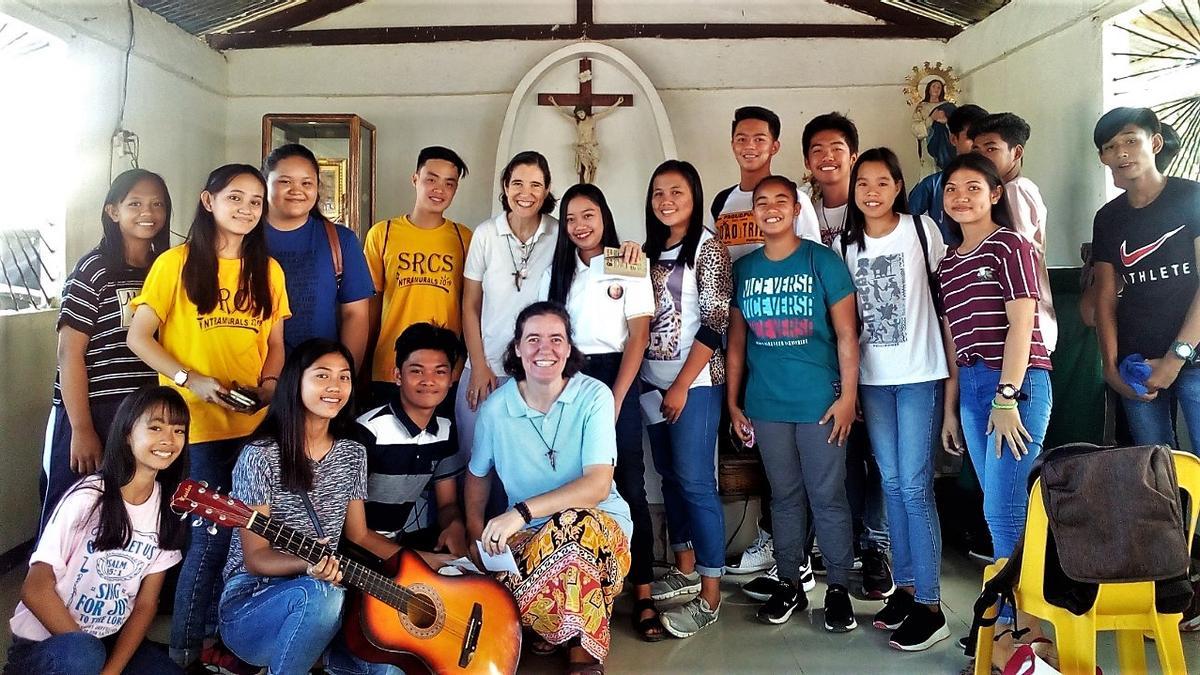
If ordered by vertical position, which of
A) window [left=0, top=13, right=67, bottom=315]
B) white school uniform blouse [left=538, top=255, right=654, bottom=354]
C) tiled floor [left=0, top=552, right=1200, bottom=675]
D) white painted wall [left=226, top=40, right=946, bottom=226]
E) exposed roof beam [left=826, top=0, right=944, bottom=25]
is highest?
exposed roof beam [left=826, top=0, right=944, bottom=25]

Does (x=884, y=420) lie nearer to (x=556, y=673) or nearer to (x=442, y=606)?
(x=556, y=673)

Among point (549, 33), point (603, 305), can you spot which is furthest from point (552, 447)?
point (549, 33)

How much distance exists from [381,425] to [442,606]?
0.55 metres

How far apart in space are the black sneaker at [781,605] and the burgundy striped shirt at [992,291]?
34.2 inches

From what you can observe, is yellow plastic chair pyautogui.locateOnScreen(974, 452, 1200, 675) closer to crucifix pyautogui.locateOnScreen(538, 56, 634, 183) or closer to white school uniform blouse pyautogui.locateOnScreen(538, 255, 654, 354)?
Answer: white school uniform blouse pyautogui.locateOnScreen(538, 255, 654, 354)

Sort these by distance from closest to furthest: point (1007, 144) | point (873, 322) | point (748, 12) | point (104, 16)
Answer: point (873, 322) → point (1007, 144) → point (104, 16) → point (748, 12)

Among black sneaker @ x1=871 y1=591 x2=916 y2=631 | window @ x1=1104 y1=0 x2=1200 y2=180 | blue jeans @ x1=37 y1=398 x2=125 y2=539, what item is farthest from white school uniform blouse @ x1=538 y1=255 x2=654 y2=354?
window @ x1=1104 y1=0 x2=1200 y2=180

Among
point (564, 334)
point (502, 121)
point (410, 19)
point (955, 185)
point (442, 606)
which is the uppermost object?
point (410, 19)

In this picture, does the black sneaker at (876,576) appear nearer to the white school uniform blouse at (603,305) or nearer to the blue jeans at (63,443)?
the white school uniform blouse at (603,305)

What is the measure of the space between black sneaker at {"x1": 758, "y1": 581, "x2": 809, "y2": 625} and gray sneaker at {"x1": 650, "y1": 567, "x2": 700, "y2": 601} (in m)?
0.26

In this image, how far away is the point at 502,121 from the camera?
15.6 ft

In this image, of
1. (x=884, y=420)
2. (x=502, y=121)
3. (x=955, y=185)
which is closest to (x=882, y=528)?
(x=884, y=420)

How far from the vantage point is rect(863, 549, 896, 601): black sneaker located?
2572 millimetres

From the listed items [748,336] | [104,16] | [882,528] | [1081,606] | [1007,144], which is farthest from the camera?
[104,16]
